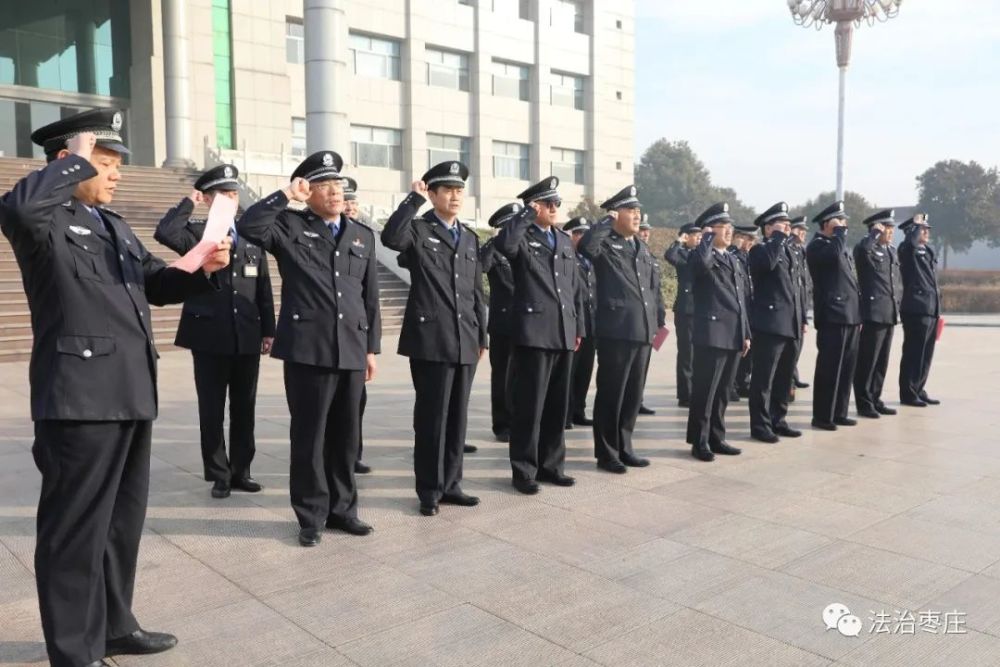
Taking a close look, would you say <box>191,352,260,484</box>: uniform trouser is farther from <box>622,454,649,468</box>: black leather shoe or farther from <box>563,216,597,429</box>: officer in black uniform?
<box>563,216,597,429</box>: officer in black uniform

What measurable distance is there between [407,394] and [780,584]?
5664 mm

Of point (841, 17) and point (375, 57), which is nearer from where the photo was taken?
point (841, 17)

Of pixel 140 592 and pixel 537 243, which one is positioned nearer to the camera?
pixel 140 592

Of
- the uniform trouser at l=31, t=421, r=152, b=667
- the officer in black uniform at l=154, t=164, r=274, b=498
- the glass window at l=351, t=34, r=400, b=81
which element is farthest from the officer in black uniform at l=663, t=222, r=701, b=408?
the glass window at l=351, t=34, r=400, b=81

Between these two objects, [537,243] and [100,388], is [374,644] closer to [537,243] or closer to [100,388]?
[100,388]

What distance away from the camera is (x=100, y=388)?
2674 mm

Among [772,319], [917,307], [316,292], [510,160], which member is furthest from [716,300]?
[510,160]

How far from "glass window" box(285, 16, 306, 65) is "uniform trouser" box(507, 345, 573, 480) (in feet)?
79.7

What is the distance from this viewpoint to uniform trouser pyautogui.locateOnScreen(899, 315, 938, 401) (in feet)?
27.3

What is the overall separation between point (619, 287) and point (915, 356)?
4180 millimetres

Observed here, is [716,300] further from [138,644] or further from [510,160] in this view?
[510,160]

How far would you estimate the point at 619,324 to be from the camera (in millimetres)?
5660

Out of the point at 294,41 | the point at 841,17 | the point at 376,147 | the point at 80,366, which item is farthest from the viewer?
the point at 376,147

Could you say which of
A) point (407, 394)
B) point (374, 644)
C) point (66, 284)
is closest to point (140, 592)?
point (374, 644)
